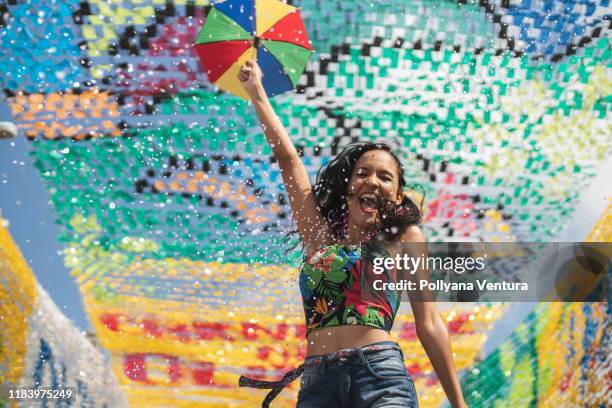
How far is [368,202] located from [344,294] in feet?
1.45

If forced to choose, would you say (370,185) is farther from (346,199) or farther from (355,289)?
(355,289)

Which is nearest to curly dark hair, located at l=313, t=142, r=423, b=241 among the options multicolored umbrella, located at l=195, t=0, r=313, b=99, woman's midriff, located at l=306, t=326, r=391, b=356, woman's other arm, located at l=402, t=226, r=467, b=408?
woman's other arm, located at l=402, t=226, r=467, b=408

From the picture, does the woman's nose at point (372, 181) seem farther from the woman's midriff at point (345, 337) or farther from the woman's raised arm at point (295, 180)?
the woman's midriff at point (345, 337)

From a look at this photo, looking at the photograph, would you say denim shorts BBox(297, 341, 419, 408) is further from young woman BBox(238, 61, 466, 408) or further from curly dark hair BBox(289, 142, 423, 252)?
curly dark hair BBox(289, 142, 423, 252)

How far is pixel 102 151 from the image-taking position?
4691mm

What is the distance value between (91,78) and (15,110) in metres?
0.59

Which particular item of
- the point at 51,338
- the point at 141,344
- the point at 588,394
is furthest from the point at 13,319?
the point at 588,394

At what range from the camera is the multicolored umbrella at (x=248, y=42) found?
11.6 feet

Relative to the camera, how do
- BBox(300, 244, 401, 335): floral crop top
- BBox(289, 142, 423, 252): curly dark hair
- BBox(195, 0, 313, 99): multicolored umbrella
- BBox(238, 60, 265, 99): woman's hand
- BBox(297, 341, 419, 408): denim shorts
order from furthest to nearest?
BBox(195, 0, 313, 99): multicolored umbrella, BBox(238, 60, 265, 99): woman's hand, BBox(289, 142, 423, 252): curly dark hair, BBox(300, 244, 401, 335): floral crop top, BBox(297, 341, 419, 408): denim shorts

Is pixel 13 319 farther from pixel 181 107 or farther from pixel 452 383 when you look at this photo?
pixel 452 383

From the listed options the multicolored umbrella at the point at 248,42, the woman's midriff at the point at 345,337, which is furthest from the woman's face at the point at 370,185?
the multicolored umbrella at the point at 248,42

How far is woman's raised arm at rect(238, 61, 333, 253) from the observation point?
2.55 metres

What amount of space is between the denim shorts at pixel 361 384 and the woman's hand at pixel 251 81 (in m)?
1.22

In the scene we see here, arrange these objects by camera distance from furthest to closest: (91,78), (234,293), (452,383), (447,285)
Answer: (234,293)
(91,78)
(447,285)
(452,383)
